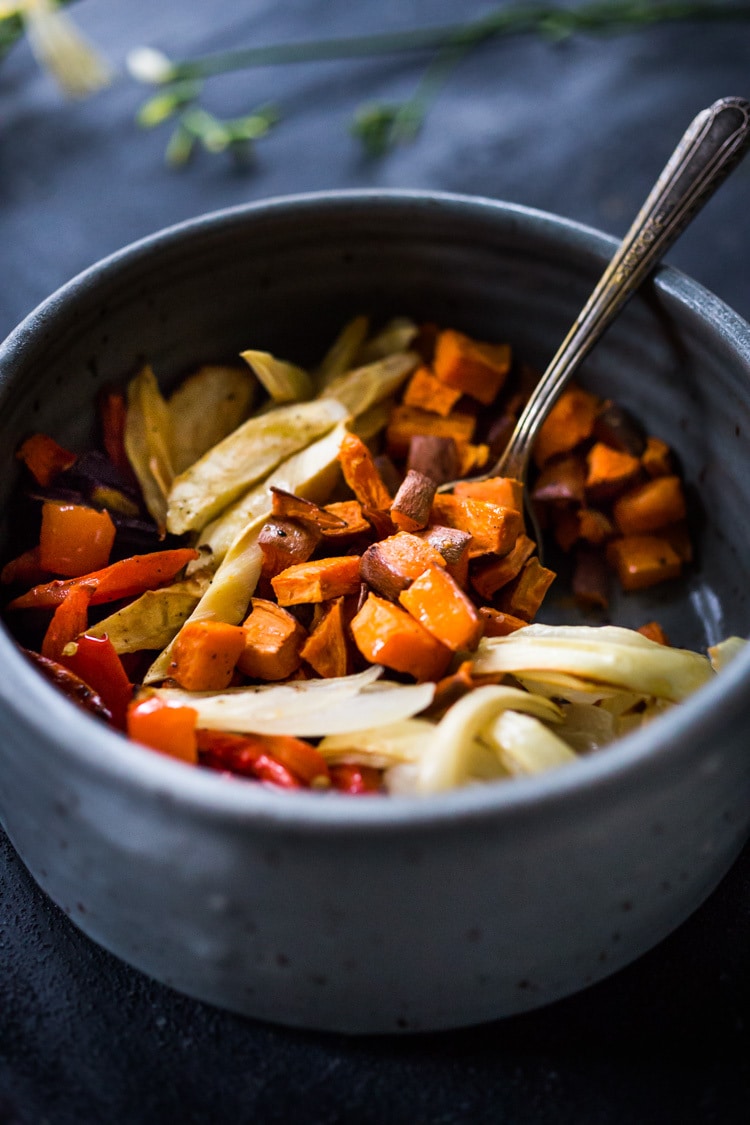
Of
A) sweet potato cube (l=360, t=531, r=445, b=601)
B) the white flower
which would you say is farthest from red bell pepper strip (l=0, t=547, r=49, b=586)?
the white flower

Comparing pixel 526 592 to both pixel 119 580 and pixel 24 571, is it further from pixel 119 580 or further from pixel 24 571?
pixel 24 571

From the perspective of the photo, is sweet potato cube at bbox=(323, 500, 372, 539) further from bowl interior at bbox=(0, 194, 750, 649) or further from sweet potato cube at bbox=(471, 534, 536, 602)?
bowl interior at bbox=(0, 194, 750, 649)

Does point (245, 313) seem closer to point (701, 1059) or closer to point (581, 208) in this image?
point (581, 208)

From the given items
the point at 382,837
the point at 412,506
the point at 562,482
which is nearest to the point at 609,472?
the point at 562,482

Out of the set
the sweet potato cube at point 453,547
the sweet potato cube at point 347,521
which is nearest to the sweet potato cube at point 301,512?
the sweet potato cube at point 347,521


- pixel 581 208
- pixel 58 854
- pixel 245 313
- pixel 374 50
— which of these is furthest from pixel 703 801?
pixel 374 50

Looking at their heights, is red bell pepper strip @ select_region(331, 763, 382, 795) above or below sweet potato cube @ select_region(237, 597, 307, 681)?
below

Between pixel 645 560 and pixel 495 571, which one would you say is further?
pixel 645 560
